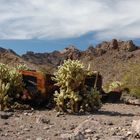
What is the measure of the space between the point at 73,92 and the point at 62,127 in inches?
176

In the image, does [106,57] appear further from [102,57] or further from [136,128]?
[136,128]

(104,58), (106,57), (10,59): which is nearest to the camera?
(10,59)

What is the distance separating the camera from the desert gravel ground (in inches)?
574

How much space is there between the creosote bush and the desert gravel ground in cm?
71

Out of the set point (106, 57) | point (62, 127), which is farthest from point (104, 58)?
point (62, 127)

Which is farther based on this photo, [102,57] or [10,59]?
[102,57]

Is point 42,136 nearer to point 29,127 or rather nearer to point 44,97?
point 29,127

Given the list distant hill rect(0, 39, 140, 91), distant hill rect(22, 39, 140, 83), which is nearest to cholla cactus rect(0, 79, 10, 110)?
distant hill rect(0, 39, 140, 91)

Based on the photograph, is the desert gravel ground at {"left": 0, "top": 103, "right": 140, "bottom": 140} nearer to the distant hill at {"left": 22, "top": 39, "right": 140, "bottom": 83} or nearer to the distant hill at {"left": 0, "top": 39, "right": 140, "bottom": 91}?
the distant hill at {"left": 0, "top": 39, "right": 140, "bottom": 91}

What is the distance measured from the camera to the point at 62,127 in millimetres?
16672

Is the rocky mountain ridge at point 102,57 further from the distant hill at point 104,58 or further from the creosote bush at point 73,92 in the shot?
the creosote bush at point 73,92

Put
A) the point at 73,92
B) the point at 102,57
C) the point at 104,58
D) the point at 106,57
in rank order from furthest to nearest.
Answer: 1. the point at 102,57
2. the point at 106,57
3. the point at 104,58
4. the point at 73,92

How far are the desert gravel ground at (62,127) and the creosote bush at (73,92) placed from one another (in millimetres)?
709

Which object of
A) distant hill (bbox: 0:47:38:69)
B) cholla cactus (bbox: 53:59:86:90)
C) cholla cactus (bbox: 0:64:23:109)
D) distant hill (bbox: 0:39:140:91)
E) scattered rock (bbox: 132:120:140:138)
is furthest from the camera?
distant hill (bbox: 0:39:140:91)
